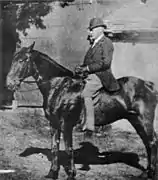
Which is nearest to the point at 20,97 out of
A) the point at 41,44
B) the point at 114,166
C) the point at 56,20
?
the point at 41,44

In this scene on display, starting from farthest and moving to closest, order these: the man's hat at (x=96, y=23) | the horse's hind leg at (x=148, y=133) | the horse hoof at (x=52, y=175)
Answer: the horse hoof at (x=52, y=175)
the man's hat at (x=96, y=23)
the horse's hind leg at (x=148, y=133)

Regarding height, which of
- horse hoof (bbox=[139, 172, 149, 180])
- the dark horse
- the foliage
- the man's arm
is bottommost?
horse hoof (bbox=[139, 172, 149, 180])

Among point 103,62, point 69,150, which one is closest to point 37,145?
point 69,150

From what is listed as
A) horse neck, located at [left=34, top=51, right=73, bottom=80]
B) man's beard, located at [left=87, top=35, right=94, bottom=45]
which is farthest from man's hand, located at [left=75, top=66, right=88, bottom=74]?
man's beard, located at [left=87, top=35, right=94, bottom=45]

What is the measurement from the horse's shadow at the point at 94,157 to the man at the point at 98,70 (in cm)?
30

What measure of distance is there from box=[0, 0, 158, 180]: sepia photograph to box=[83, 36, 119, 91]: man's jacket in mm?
13

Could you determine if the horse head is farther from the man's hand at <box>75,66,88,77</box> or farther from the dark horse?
the man's hand at <box>75,66,88,77</box>

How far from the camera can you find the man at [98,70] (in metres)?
5.41

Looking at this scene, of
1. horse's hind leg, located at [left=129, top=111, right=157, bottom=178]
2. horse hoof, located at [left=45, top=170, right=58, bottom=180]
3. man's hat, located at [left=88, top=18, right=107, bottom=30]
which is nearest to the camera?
horse's hind leg, located at [left=129, top=111, right=157, bottom=178]

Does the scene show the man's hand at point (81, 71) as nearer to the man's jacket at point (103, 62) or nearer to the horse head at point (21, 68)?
the man's jacket at point (103, 62)

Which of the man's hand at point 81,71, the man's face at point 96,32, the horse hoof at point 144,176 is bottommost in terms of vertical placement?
the horse hoof at point 144,176

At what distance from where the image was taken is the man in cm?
541

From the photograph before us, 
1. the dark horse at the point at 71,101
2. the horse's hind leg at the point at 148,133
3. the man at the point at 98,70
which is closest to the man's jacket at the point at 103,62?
the man at the point at 98,70

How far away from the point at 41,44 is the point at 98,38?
0.79 meters
